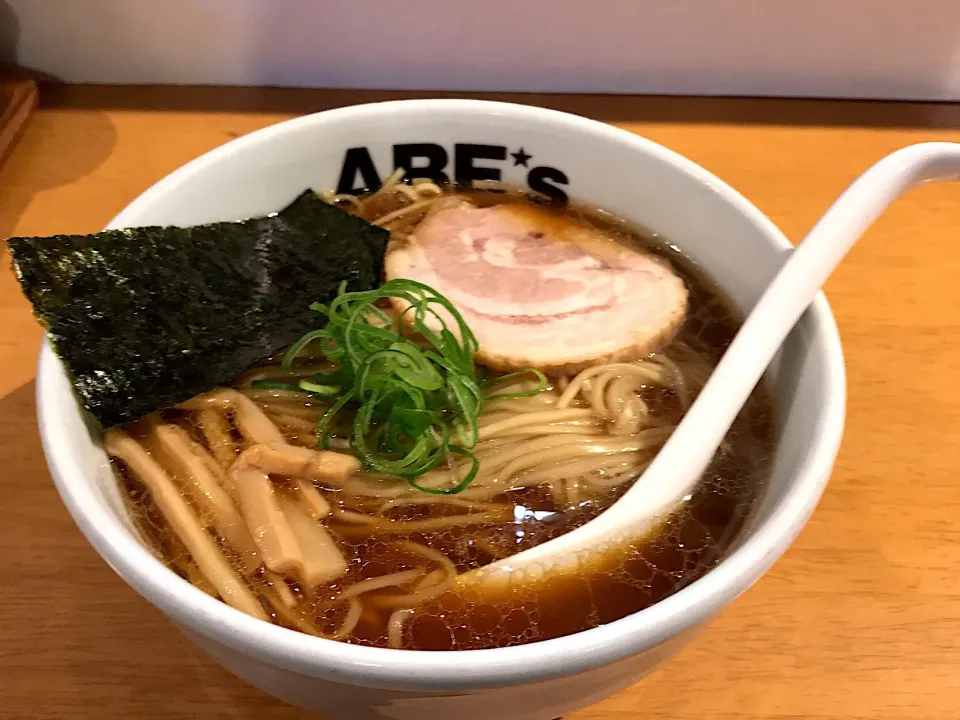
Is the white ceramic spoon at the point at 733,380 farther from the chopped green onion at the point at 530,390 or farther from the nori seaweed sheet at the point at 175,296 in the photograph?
the nori seaweed sheet at the point at 175,296

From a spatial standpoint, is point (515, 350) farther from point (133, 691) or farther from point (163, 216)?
A: point (133, 691)

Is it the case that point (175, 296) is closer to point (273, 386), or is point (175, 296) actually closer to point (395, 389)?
point (273, 386)

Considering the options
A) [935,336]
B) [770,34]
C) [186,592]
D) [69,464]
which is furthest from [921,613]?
[770,34]

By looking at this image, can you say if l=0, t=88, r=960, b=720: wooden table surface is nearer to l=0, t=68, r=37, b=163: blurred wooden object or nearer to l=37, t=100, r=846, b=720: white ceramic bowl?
l=0, t=68, r=37, b=163: blurred wooden object

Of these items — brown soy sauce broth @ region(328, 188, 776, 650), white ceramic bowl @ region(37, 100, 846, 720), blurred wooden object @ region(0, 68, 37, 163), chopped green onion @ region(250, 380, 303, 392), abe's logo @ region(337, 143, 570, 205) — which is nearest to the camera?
white ceramic bowl @ region(37, 100, 846, 720)

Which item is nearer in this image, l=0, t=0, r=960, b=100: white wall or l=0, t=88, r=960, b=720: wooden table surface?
l=0, t=88, r=960, b=720: wooden table surface

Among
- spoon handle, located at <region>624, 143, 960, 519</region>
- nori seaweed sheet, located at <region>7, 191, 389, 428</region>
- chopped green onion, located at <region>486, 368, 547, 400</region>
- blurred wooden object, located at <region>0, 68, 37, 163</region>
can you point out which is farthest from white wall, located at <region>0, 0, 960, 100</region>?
chopped green onion, located at <region>486, 368, 547, 400</region>
